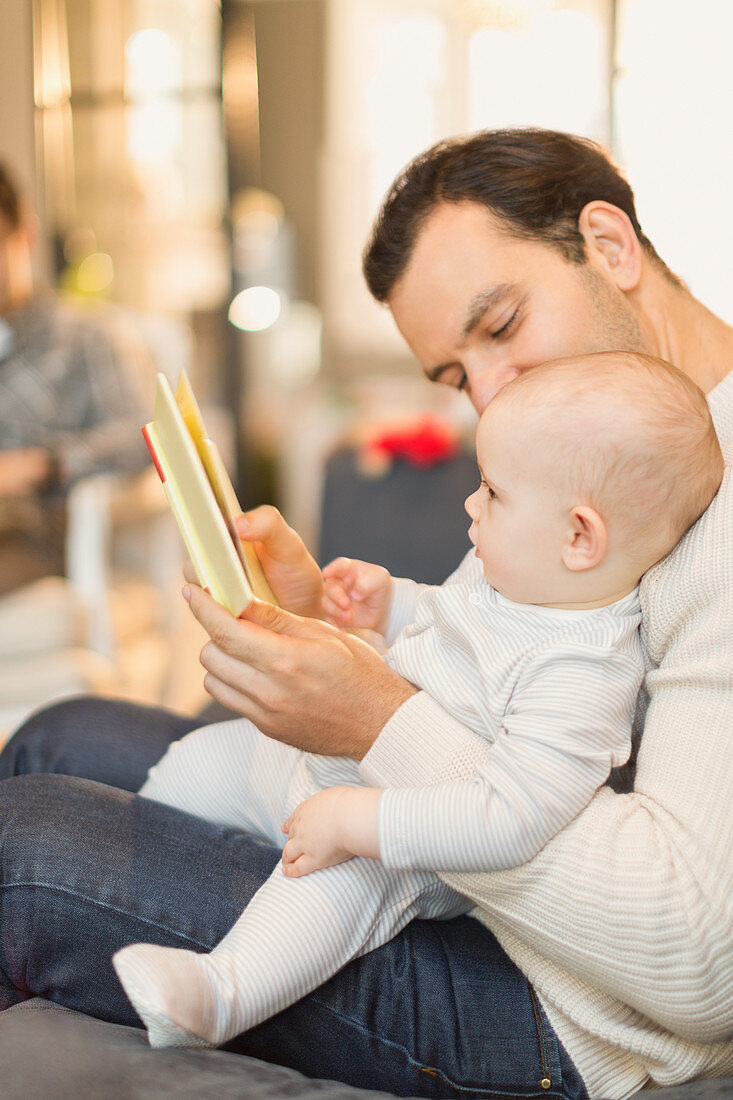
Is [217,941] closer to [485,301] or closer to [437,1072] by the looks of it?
[437,1072]

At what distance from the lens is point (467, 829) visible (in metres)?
0.75

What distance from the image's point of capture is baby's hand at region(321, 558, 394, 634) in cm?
114

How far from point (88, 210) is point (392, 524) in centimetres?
307

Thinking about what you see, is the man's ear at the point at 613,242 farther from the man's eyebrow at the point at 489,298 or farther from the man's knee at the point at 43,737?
the man's knee at the point at 43,737

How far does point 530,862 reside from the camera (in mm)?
764

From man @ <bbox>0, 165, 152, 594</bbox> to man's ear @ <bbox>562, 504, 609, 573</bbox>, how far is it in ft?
6.11

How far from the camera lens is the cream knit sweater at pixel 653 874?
0.71 meters

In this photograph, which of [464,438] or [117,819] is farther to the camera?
[464,438]

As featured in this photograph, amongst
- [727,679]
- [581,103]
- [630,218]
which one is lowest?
[727,679]

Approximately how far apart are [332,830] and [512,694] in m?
0.20

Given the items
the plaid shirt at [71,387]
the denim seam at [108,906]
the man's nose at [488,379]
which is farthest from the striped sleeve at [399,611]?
the plaid shirt at [71,387]

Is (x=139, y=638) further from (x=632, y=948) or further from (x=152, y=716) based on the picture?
(x=632, y=948)

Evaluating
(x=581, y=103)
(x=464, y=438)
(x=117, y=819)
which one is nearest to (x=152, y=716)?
(x=117, y=819)

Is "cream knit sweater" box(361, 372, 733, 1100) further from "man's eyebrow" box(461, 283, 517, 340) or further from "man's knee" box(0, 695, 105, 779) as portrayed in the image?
"man's knee" box(0, 695, 105, 779)
